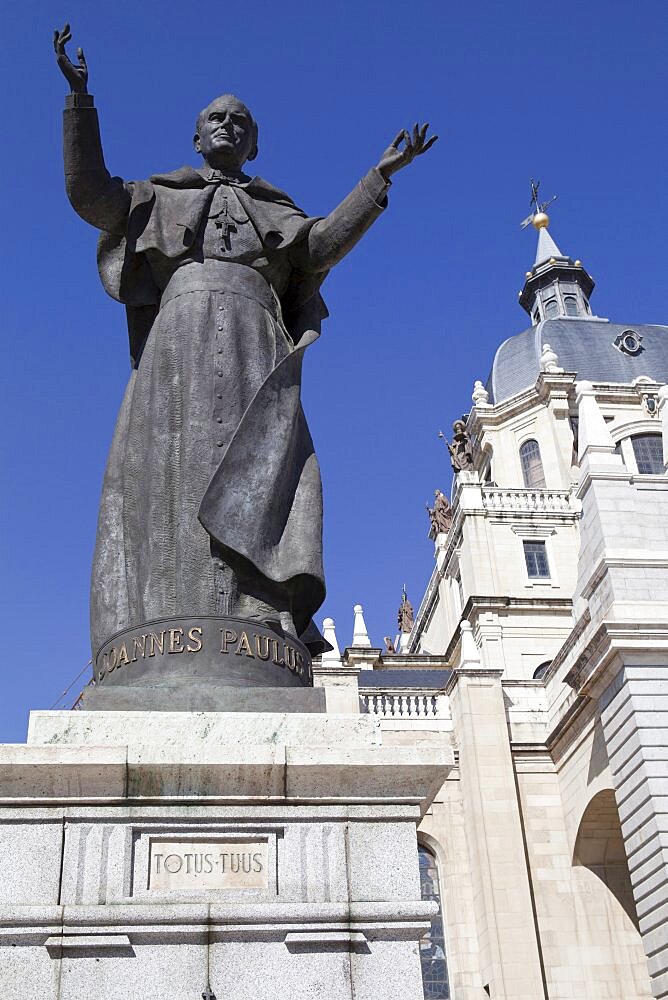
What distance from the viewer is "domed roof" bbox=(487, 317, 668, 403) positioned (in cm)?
5794

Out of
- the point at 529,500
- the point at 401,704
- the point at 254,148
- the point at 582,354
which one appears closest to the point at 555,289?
the point at 582,354

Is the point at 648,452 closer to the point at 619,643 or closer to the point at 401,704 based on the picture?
the point at 401,704

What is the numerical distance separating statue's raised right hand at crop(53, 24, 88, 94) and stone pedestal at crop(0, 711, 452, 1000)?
10.4ft

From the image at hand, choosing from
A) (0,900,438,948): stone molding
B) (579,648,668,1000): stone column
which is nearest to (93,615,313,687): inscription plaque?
(0,900,438,948): stone molding

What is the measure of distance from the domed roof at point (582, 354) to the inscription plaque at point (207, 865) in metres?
54.3

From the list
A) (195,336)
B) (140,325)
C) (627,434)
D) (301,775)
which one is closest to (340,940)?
(301,775)

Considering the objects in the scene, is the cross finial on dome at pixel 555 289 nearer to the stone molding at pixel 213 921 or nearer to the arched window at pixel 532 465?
the arched window at pixel 532 465

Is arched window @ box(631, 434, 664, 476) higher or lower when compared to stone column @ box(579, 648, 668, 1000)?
higher

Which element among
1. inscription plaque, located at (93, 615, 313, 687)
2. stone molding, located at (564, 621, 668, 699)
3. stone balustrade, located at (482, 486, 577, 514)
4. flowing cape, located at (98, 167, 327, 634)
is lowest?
inscription plaque, located at (93, 615, 313, 687)

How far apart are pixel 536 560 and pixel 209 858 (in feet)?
138

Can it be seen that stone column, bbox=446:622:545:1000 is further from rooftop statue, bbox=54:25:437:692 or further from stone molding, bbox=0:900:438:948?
stone molding, bbox=0:900:438:948

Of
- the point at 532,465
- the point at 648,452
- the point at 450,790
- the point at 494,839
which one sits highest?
the point at 532,465

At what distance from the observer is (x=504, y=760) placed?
26.8 metres

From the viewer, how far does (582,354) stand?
2336 inches
